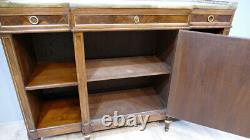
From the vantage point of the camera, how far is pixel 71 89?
157cm

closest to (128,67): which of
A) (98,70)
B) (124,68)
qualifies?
(124,68)

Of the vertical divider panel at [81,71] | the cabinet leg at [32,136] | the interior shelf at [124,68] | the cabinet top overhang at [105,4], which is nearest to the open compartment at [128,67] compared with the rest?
the interior shelf at [124,68]

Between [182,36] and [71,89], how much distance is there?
38.2 inches

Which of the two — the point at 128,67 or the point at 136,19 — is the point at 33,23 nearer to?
the point at 136,19

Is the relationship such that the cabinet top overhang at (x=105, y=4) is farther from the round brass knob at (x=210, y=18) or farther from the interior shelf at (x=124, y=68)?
the interior shelf at (x=124, y=68)

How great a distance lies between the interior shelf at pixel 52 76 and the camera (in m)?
1.14

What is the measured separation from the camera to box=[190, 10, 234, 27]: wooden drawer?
3.82ft

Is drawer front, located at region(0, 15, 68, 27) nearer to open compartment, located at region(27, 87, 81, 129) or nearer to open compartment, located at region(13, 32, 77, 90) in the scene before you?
open compartment, located at region(13, 32, 77, 90)

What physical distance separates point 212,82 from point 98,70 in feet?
2.41

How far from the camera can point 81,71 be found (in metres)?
1.11

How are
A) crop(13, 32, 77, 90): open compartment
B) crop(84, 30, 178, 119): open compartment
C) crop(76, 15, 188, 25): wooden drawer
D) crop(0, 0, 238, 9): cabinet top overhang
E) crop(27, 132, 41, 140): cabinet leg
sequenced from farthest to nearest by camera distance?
crop(84, 30, 178, 119): open compartment → crop(27, 132, 41, 140): cabinet leg → crop(13, 32, 77, 90): open compartment → crop(76, 15, 188, 25): wooden drawer → crop(0, 0, 238, 9): cabinet top overhang

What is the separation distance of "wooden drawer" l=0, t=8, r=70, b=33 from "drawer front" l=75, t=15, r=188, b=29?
0.26 feet

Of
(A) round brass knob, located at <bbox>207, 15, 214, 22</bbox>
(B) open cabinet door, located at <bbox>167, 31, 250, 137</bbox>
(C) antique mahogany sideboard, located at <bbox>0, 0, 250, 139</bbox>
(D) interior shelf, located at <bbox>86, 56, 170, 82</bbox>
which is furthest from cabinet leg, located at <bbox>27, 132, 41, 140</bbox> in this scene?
(A) round brass knob, located at <bbox>207, 15, 214, 22</bbox>

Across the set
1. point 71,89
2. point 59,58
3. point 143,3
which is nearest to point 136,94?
point 71,89
